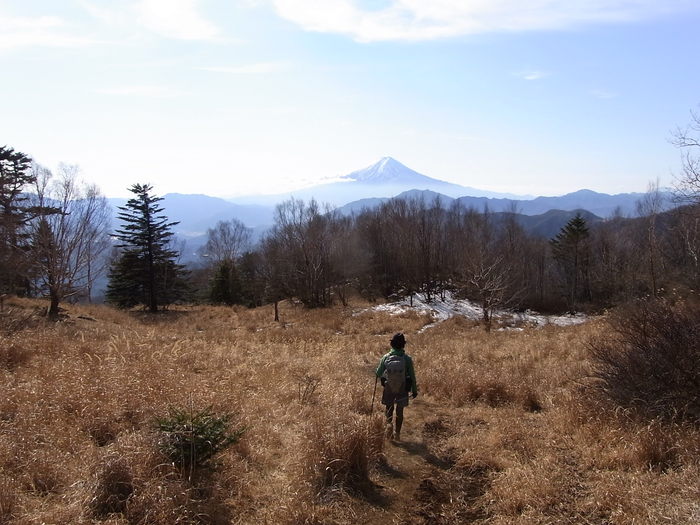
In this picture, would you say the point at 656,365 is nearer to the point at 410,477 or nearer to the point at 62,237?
the point at 410,477

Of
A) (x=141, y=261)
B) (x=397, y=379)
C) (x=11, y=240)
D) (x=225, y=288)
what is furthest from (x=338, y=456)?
(x=225, y=288)

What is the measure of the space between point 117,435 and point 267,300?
35612mm

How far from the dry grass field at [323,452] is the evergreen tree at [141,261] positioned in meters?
27.0

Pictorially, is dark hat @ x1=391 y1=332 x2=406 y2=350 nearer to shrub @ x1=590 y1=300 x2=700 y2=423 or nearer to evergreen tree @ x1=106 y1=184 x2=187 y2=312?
shrub @ x1=590 y1=300 x2=700 y2=423

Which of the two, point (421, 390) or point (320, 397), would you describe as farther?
point (421, 390)

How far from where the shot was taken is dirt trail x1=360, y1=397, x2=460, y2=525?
421cm

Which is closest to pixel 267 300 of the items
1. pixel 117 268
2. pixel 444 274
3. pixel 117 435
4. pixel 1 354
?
A: pixel 117 268

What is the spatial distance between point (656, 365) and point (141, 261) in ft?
117

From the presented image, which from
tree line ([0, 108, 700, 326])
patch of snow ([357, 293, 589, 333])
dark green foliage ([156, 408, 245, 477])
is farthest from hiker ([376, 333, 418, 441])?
patch of snow ([357, 293, 589, 333])

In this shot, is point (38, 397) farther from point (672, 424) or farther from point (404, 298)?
point (404, 298)

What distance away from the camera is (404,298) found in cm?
3994

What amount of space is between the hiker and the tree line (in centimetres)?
1667

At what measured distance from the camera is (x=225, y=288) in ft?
128

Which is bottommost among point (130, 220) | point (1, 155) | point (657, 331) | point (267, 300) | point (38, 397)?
point (267, 300)
